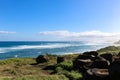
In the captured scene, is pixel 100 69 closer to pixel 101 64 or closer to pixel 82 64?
pixel 101 64

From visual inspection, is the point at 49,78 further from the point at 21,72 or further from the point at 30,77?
the point at 21,72

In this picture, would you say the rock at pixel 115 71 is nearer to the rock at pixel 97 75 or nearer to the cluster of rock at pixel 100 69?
the cluster of rock at pixel 100 69

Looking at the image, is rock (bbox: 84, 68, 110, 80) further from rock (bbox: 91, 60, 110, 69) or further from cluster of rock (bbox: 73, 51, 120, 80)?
rock (bbox: 91, 60, 110, 69)

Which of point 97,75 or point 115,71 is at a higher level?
point 115,71

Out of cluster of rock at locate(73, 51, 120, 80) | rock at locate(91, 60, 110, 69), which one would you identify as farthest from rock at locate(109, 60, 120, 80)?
rock at locate(91, 60, 110, 69)

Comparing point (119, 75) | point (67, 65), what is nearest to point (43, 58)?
point (67, 65)

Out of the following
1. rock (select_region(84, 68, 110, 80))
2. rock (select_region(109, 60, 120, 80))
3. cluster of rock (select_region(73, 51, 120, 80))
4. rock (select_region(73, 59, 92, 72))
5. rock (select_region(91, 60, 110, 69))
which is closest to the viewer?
rock (select_region(109, 60, 120, 80))

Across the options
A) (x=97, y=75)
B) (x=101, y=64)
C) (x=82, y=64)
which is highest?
(x=101, y=64)

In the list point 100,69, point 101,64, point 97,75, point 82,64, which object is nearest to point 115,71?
point 97,75

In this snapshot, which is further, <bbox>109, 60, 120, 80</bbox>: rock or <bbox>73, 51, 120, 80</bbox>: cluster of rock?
<bbox>73, 51, 120, 80</bbox>: cluster of rock

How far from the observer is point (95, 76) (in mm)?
18984

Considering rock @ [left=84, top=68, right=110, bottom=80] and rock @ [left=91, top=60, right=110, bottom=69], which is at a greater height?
rock @ [left=91, top=60, right=110, bottom=69]

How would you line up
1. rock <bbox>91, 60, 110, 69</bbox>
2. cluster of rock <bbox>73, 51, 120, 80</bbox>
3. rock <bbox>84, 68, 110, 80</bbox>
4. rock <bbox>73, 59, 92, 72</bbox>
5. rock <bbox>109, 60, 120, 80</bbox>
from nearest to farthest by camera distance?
rock <bbox>109, 60, 120, 80</bbox> < cluster of rock <bbox>73, 51, 120, 80</bbox> < rock <bbox>84, 68, 110, 80</bbox> < rock <bbox>91, 60, 110, 69</bbox> < rock <bbox>73, 59, 92, 72</bbox>

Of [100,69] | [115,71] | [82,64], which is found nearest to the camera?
[115,71]
